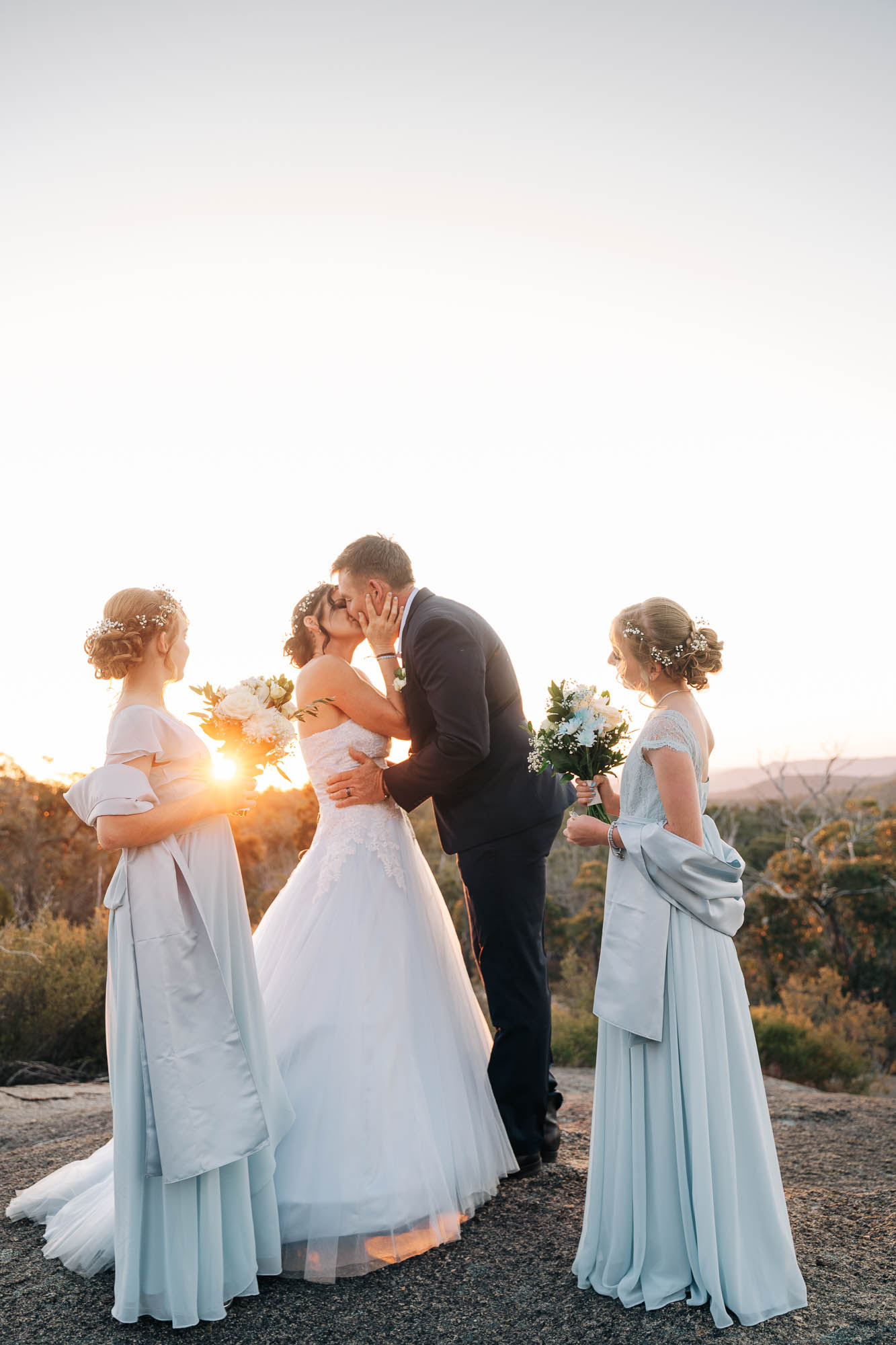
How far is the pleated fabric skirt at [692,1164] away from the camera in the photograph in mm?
3049

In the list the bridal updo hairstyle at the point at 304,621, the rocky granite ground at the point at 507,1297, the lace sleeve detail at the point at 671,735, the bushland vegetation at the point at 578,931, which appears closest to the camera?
the rocky granite ground at the point at 507,1297

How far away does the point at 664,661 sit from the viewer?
335 cm

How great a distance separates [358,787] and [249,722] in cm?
82

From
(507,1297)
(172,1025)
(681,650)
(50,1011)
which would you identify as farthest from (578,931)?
(172,1025)

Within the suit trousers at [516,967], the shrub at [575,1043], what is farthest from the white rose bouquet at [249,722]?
the shrub at [575,1043]

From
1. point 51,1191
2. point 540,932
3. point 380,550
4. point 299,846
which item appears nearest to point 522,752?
point 540,932

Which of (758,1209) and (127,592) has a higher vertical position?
(127,592)

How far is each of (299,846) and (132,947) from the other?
11555 millimetres

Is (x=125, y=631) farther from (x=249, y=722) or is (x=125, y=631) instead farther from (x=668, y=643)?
(x=668, y=643)

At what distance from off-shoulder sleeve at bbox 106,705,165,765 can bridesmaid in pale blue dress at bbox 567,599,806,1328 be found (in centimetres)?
160

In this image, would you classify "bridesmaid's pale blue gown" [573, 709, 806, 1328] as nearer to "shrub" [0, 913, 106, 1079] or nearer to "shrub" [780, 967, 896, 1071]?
"shrub" [0, 913, 106, 1079]

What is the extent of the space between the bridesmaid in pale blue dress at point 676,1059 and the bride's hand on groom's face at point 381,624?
1267 mm

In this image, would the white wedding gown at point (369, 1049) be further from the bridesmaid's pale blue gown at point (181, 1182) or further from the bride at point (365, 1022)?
the bridesmaid's pale blue gown at point (181, 1182)

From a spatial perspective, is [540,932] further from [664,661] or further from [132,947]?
[132,947]
